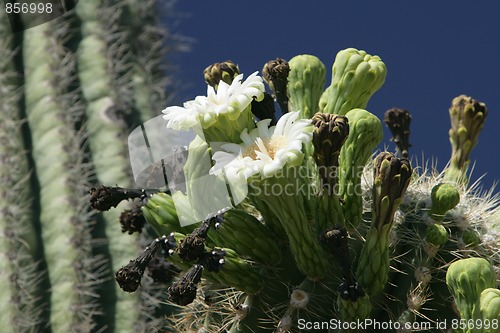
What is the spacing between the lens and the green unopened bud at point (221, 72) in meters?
2.60

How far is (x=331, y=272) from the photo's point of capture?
239 centimetres

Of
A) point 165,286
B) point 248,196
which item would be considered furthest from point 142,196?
point 165,286

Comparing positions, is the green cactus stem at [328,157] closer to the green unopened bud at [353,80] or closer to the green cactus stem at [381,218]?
the green cactus stem at [381,218]

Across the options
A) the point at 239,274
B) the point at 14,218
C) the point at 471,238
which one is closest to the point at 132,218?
the point at 239,274

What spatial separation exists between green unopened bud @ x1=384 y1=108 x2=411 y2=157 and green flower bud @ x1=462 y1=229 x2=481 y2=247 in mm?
608

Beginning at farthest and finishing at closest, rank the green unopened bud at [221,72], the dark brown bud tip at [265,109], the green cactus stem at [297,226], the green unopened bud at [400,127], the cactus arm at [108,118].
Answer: the cactus arm at [108,118]
the green unopened bud at [400,127]
the green unopened bud at [221,72]
the dark brown bud tip at [265,109]
the green cactus stem at [297,226]

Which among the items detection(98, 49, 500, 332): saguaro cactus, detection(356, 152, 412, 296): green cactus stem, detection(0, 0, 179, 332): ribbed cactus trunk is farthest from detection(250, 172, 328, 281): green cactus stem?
detection(0, 0, 179, 332): ribbed cactus trunk

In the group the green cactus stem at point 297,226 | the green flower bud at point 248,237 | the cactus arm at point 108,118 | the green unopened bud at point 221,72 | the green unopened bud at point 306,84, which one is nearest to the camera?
the green cactus stem at point 297,226

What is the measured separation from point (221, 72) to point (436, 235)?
2.38ft

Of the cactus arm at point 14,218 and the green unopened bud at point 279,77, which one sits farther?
the cactus arm at point 14,218

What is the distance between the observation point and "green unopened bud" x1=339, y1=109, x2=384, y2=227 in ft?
8.00

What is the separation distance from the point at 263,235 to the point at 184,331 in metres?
0.47

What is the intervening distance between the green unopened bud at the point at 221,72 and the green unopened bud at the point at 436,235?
67cm

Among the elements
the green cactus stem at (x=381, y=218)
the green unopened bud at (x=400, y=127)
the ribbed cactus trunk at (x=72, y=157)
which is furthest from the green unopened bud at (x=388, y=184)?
the ribbed cactus trunk at (x=72, y=157)
